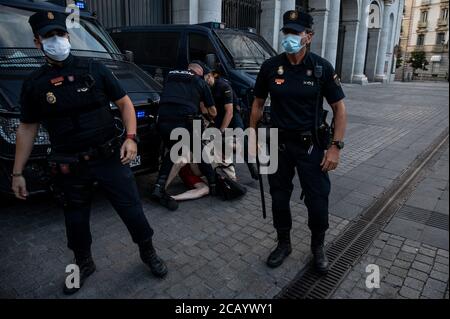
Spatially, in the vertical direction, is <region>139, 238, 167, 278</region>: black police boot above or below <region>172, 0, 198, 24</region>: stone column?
below

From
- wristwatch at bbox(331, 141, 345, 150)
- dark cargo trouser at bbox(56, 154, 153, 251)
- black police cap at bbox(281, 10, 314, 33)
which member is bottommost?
dark cargo trouser at bbox(56, 154, 153, 251)

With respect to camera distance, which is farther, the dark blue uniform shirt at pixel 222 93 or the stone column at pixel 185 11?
the stone column at pixel 185 11

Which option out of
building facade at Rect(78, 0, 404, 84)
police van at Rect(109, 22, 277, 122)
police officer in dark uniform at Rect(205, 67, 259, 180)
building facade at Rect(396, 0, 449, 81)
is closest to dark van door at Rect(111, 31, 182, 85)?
police van at Rect(109, 22, 277, 122)

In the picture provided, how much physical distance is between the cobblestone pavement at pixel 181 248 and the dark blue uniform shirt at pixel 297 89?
127cm

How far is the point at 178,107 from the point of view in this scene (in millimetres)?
3992

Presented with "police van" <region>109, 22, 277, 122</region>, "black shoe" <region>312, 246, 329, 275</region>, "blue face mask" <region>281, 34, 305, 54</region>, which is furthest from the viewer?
"police van" <region>109, 22, 277, 122</region>

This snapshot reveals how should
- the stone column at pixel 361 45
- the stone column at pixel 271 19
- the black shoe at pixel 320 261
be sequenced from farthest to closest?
the stone column at pixel 361 45 → the stone column at pixel 271 19 → the black shoe at pixel 320 261

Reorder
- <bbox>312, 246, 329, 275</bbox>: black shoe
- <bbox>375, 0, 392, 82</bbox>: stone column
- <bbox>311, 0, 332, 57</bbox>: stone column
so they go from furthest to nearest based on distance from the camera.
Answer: <bbox>375, 0, 392, 82</bbox>: stone column → <bbox>311, 0, 332, 57</bbox>: stone column → <bbox>312, 246, 329, 275</bbox>: black shoe

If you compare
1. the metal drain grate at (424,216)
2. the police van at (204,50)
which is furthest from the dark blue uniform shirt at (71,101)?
the police van at (204,50)

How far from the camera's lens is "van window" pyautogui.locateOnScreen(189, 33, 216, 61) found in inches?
276

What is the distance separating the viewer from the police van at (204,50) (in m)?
6.52

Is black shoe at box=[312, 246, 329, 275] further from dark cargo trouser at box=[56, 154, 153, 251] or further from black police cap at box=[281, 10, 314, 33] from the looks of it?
black police cap at box=[281, 10, 314, 33]

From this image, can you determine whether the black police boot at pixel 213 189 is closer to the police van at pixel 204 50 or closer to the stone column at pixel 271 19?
the police van at pixel 204 50

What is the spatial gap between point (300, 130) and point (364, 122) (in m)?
8.18
